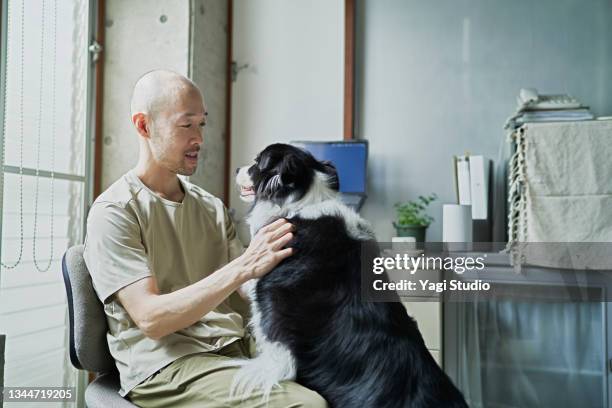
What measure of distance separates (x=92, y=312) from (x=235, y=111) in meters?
1.63

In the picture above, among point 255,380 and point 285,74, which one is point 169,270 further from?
point 285,74

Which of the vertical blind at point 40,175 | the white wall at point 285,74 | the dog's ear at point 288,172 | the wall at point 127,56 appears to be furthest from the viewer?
the white wall at point 285,74

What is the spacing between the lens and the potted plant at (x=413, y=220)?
2225 mm

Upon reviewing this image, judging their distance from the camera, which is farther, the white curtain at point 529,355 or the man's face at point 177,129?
the white curtain at point 529,355

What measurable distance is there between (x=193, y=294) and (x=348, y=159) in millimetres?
1323

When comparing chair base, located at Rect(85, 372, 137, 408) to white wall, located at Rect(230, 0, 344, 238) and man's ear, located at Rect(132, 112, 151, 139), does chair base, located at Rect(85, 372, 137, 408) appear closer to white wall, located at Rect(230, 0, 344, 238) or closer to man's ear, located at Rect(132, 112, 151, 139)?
man's ear, located at Rect(132, 112, 151, 139)

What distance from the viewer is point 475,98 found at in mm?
2346

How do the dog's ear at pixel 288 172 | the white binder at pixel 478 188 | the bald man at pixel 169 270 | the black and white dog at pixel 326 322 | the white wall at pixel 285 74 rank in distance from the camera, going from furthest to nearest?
the white wall at pixel 285 74 < the white binder at pixel 478 188 < the dog's ear at pixel 288 172 < the bald man at pixel 169 270 < the black and white dog at pixel 326 322

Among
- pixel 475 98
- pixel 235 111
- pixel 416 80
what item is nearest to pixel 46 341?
pixel 235 111

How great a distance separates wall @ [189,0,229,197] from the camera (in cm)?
233

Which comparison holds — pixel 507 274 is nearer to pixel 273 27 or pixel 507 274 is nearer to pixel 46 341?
pixel 273 27

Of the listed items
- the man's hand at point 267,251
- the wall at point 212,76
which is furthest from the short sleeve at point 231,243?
the wall at point 212,76

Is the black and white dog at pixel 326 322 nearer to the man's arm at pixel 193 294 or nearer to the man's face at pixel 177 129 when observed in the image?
the man's arm at pixel 193 294

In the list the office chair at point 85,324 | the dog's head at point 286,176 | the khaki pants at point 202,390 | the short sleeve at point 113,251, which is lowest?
the khaki pants at point 202,390
